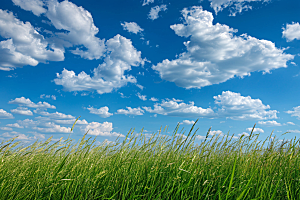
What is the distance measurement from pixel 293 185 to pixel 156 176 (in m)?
2.17

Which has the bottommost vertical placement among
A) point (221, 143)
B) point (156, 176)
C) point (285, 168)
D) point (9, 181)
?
point (9, 181)

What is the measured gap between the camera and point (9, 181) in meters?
2.86

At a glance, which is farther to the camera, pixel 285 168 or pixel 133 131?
pixel 133 131

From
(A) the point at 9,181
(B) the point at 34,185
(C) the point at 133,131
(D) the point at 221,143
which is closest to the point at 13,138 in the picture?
(A) the point at 9,181

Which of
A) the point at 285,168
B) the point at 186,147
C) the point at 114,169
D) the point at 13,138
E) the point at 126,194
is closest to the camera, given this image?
the point at 126,194

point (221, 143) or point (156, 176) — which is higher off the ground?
point (221, 143)

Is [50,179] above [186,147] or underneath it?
underneath

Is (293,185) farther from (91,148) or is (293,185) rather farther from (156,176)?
(91,148)

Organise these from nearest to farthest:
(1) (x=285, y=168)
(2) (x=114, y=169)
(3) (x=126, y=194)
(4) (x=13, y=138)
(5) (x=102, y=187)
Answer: (3) (x=126, y=194)
(5) (x=102, y=187)
(2) (x=114, y=169)
(1) (x=285, y=168)
(4) (x=13, y=138)

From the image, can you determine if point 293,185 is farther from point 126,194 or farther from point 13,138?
point 13,138

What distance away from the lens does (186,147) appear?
11.7 feet

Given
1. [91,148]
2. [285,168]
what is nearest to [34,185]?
[91,148]

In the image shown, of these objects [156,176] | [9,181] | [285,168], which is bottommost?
[9,181]

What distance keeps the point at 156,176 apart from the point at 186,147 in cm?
93
